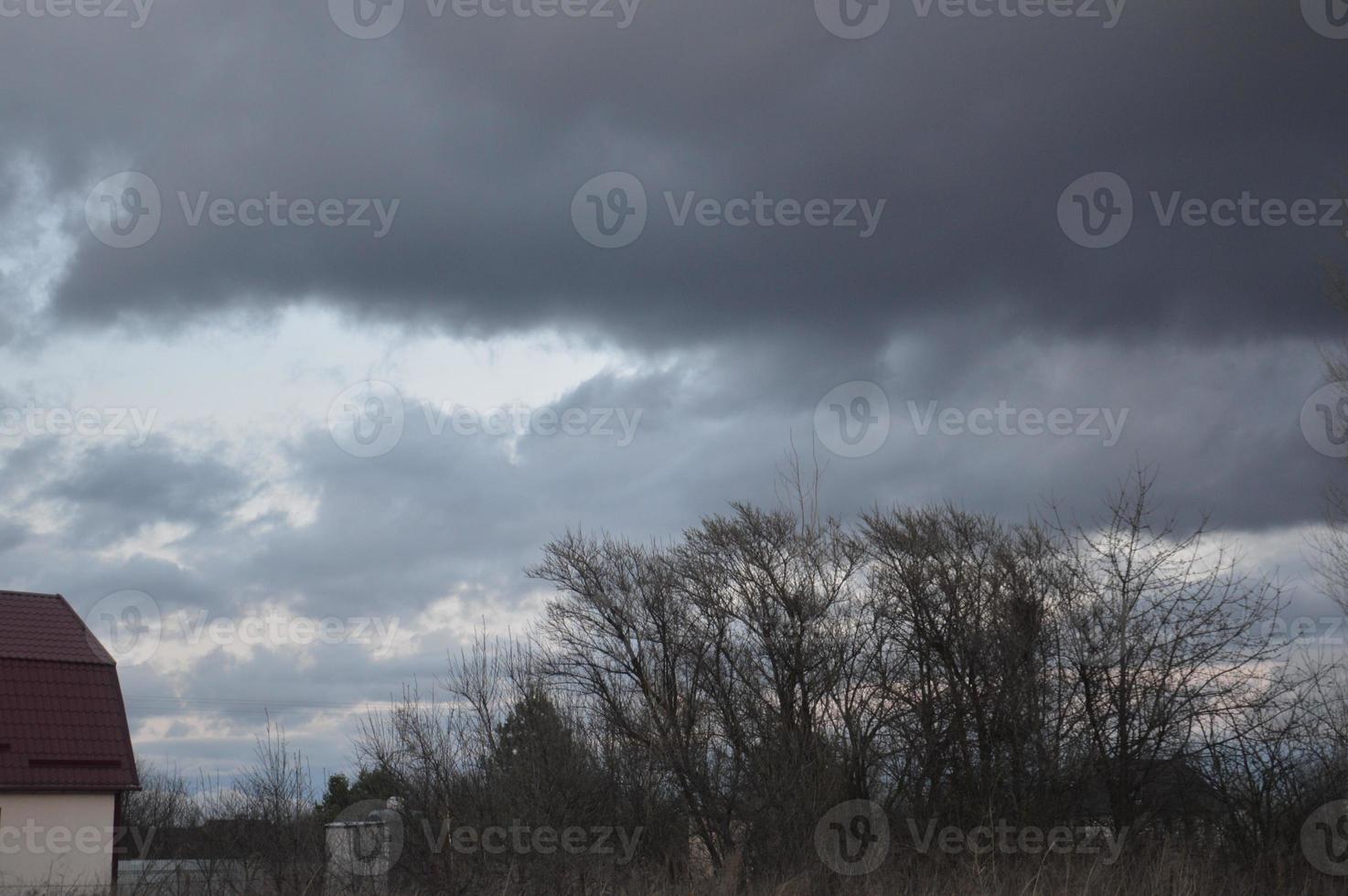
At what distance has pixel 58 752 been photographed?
3234cm

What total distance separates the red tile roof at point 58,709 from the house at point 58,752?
3 centimetres

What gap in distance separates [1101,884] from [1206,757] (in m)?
12.2

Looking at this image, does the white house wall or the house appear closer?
the white house wall

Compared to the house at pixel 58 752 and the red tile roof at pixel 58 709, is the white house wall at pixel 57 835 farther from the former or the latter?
the red tile roof at pixel 58 709

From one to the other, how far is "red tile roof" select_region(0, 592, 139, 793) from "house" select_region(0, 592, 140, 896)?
0.09 feet

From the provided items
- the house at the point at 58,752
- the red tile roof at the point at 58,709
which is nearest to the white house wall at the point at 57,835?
the house at the point at 58,752

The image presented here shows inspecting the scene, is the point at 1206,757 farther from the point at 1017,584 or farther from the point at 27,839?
the point at 27,839

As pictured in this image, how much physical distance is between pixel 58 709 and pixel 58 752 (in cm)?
150

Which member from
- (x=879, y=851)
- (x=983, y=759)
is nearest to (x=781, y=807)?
(x=879, y=851)

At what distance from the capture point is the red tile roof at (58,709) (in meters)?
31.9

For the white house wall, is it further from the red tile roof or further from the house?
the red tile roof

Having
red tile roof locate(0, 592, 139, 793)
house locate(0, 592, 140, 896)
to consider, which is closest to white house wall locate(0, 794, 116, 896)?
house locate(0, 592, 140, 896)

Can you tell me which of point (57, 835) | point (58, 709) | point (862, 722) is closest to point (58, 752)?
point (58, 709)

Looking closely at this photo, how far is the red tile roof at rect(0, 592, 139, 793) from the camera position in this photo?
31891 mm
